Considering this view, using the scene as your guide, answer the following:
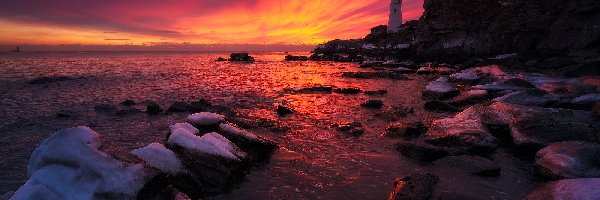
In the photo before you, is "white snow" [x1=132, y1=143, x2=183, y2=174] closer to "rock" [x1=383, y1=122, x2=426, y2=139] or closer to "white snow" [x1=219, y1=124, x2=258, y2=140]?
"white snow" [x1=219, y1=124, x2=258, y2=140]

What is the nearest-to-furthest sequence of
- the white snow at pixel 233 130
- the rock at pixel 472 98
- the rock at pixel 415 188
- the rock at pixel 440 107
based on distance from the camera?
1. the rock at pixel 415 188
2. the white snow at pixel 233 130
3. the rock at pixel 440 107
4. the rock at pixel 472 98

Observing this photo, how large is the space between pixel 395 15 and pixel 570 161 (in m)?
86.6

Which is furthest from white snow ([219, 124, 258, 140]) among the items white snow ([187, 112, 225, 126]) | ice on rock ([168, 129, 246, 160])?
ice on rock ([168, 129, 246, 160])

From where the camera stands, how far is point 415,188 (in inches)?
245

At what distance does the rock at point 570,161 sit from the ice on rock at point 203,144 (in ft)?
20.6

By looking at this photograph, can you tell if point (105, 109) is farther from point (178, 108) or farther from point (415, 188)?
point (415, 188)

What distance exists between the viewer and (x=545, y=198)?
5695mm

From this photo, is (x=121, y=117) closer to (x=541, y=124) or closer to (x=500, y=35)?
(x=541, y=124)

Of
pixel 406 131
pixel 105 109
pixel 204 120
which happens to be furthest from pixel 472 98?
pixel 105 109

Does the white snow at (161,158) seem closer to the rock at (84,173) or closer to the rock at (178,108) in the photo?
the rock at (84,173)

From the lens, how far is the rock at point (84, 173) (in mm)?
4445

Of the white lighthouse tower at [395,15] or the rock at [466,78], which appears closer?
the rock at [466,78]

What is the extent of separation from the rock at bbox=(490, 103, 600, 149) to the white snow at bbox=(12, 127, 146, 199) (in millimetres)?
8715

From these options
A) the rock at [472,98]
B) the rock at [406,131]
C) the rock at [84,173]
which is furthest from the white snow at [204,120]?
the rock at [472,98]
